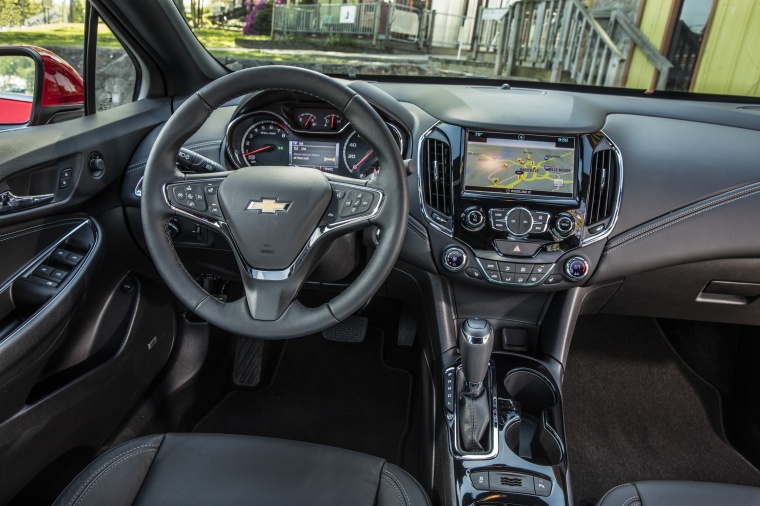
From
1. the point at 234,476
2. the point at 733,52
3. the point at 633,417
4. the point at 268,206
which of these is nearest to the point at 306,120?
the point at 268,206

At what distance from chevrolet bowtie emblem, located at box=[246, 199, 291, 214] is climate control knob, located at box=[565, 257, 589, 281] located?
83 cm

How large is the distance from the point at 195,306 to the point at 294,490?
436 mm

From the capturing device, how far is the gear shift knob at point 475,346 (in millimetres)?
1396

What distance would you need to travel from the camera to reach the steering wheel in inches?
48.5

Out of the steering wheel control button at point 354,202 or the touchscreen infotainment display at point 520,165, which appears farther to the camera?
the touchscreen infotainment display at point 520,165

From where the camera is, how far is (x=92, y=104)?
190 centimetres

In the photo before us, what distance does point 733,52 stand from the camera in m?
2.00

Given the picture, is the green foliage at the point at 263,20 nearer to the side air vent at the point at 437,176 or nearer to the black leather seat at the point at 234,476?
the side air vent at the point at 437,176

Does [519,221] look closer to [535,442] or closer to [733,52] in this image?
[535,442]

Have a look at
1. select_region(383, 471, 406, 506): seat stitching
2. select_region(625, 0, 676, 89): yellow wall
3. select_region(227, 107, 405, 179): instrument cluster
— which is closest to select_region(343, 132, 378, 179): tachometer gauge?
select_region(227, 107, 405, 179): instrument cluster

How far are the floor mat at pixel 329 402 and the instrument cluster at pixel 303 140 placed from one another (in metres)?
0.91

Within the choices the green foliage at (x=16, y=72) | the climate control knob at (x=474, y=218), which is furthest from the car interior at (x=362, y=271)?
the green foliage at (x=16, y=72)

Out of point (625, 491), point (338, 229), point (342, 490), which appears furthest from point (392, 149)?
point (625, 491)

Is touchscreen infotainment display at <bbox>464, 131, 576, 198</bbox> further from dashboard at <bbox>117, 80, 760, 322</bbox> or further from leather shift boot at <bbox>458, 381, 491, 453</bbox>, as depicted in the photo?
leather shift boot at <bbox>458, 381, 491, 453</bbox>
